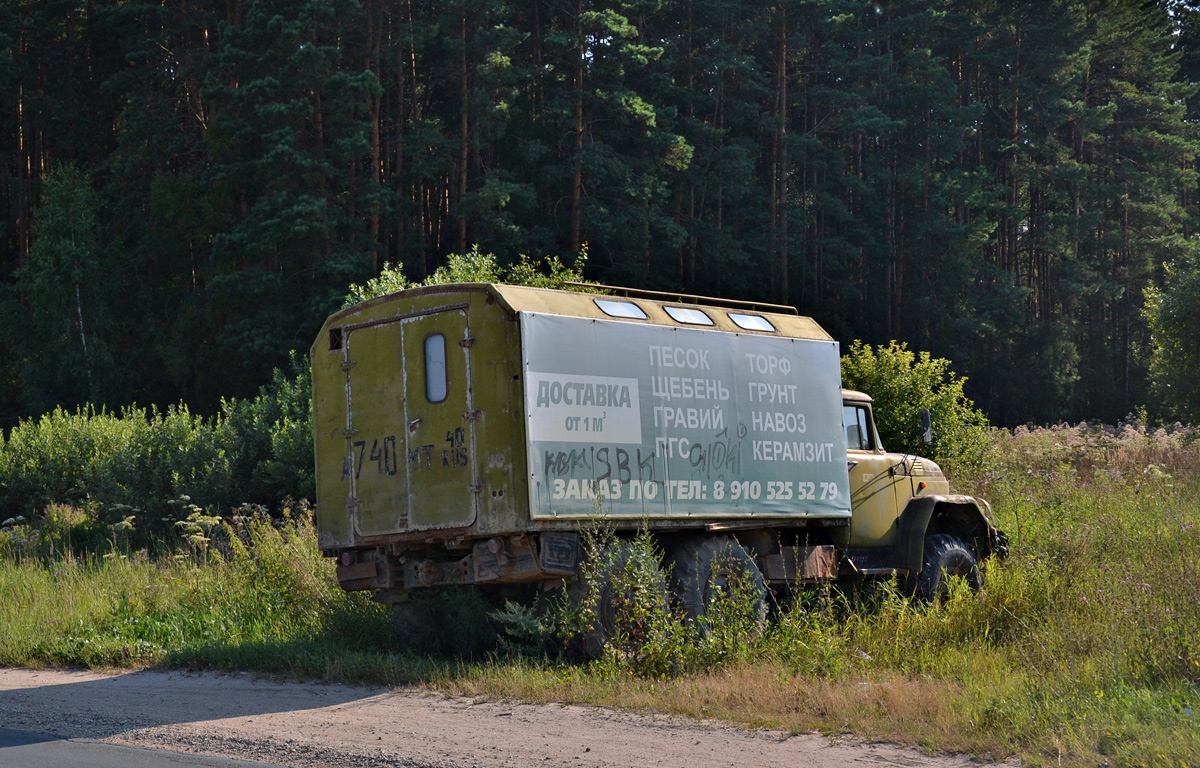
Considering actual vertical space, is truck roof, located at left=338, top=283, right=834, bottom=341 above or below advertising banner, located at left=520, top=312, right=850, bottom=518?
above

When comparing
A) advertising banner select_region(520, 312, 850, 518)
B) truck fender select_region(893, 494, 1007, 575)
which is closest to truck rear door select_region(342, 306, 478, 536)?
advertising banner select_region(520, 312, 850, 518)

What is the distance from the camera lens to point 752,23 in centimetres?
4859

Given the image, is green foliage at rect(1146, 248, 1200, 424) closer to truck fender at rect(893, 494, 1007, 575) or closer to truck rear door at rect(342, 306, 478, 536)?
truck fender at rect(893, 494, 1007, 575)

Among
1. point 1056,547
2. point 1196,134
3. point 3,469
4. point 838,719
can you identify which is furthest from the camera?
point 1196,134

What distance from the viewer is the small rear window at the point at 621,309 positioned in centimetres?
1040

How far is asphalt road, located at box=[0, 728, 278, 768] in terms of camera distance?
709cm

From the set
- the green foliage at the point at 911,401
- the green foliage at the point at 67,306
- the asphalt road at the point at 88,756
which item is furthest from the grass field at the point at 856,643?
the green foliage at the point at 67,306

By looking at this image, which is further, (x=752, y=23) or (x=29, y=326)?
(x=752, y=23)

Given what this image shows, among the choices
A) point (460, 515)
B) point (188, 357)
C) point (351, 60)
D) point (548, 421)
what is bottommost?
point (460, 515)

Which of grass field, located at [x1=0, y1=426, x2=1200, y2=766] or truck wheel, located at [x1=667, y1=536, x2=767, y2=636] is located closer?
grass field, located at [x1=0, y1=426, x2=1200, y2=766]

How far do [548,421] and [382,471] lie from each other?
177 cm

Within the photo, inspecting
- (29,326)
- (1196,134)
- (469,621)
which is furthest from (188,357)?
(1196,134)

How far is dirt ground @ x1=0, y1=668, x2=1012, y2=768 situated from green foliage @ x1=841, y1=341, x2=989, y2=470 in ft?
42.5

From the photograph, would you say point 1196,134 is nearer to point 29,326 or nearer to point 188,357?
point 188,357
